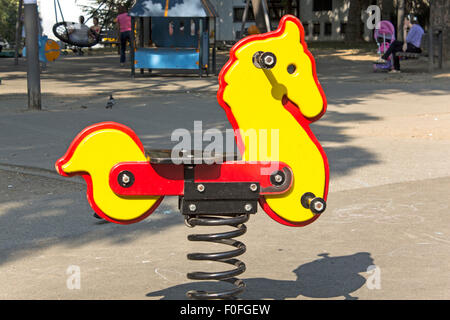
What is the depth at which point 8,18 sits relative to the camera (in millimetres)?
94625

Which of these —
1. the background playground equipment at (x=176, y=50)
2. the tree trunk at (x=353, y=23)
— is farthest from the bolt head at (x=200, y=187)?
the tree trunk at (x=353, y=23)

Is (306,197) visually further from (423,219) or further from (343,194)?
(343,194)

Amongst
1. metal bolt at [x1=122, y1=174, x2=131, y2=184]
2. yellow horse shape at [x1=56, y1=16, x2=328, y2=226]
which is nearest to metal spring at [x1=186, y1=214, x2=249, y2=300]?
yellow horse shape at [x1=56, y1=16, x2=328, y2=226]

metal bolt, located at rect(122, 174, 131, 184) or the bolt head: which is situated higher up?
metal bolt, located at rect(122, 174, 131, 184)

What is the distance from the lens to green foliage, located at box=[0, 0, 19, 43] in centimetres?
9319

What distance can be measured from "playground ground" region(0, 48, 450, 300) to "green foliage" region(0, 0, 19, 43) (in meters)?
84.2

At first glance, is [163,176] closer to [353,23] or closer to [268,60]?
[268,60]

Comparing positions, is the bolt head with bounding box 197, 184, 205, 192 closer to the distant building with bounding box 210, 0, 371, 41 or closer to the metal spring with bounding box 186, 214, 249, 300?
the metal spring with bounding box 186, 214, 249, 300

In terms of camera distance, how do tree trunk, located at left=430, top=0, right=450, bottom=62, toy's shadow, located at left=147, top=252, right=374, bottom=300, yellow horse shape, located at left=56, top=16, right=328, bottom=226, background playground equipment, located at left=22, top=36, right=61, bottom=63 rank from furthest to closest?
tree trunk, located at left=430, top=0, right=450, bottom=62 < background playground equipment, located at left=22, top=36, right=61, bottom=63 < toy's shadow, located at left=147, top=252, right=374, bottom=300 < yellow horse shape, located at left=56, top=16, right=328, bottom=226

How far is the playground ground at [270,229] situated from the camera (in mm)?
4746

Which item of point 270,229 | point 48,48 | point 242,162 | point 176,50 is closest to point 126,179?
point 242,162

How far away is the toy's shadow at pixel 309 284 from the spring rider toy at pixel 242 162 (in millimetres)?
921

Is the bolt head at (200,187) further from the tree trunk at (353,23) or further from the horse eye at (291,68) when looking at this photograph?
the tree trunk at (353,23)

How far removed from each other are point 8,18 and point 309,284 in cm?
9527
